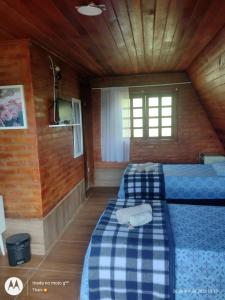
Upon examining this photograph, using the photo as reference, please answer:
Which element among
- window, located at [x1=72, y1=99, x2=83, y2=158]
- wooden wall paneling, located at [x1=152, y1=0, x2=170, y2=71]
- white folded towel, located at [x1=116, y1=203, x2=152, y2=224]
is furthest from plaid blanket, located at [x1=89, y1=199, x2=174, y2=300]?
window, located at [x1=72, y1=99, x2=83, y2=158]

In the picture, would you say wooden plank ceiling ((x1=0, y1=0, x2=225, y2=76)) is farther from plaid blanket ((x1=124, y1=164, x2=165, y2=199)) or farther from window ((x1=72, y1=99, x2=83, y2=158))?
plaid blanket ((x1=124, y1=164, x2=165, y2=199))

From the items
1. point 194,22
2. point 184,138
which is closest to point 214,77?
point 194,22

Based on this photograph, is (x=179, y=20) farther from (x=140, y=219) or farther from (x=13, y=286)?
(x=13, y=286)

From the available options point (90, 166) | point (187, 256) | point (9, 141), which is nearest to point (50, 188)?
point (9, 141)

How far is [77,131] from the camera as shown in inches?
159

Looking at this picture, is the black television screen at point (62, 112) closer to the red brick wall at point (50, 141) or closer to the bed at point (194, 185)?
the red brick wall at point (50, 141)

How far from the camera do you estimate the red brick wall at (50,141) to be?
2584 millimetres

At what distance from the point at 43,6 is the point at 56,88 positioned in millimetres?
1484

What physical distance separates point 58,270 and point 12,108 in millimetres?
1710

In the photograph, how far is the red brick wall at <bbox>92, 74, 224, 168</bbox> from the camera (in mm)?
4602

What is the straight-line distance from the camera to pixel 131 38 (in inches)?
96.1

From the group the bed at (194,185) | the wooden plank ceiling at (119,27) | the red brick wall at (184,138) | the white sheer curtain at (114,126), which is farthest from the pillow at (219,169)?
the white sheer curtain at (114,126)

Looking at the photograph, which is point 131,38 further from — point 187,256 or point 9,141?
point 187,256

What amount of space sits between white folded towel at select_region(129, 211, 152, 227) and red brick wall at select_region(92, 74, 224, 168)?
9.71ft
